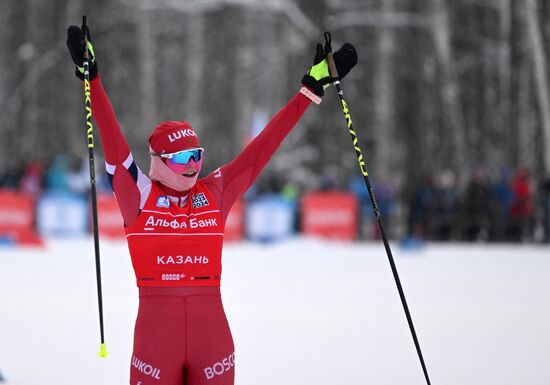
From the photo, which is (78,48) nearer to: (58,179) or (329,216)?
(58,179)

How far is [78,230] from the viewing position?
18.4 m

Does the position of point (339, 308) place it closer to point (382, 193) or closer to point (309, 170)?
point (382, 193)

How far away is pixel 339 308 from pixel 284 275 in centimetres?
320

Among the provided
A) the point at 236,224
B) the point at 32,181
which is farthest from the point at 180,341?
the point at 32,181

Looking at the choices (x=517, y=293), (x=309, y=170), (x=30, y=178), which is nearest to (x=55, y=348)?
(x=517, y=293)

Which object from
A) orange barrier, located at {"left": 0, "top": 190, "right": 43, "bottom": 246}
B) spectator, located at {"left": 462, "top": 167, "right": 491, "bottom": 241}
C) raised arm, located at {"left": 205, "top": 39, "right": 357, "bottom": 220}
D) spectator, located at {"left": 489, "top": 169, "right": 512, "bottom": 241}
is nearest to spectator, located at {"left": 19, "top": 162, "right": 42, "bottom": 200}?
orange barrier, located at {"left": 0, "top": 190, "right": 43, "bottom": 246}

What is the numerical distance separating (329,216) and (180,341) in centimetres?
1494

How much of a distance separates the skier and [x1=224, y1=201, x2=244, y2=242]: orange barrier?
13.6m

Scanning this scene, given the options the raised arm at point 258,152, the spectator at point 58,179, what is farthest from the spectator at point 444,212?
the raised arm at point 258,152

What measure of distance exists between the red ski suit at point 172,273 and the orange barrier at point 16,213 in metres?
13.4

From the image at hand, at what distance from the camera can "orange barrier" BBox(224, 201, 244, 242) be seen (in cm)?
1847

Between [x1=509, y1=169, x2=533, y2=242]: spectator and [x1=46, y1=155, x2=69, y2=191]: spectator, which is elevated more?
[x1=46, y1=155, x2=69, y2=191]: spectator

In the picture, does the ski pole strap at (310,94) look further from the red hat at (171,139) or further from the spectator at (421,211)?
the spectator at (421,211)

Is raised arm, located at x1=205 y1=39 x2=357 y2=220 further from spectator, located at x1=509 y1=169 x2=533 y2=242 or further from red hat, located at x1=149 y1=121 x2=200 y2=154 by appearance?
→ spectator, located at x1=509 y1=169 x2=533 y2=242
